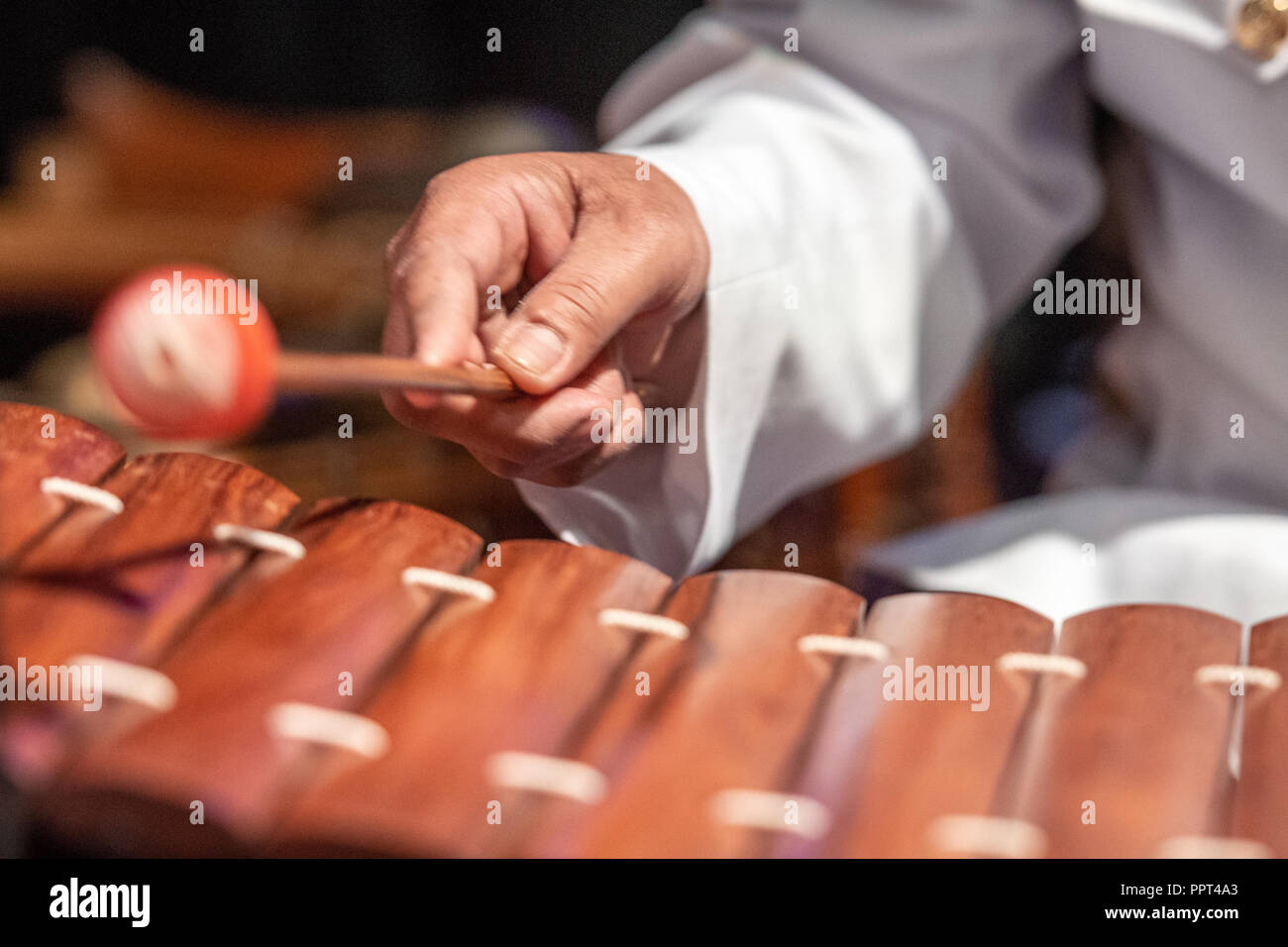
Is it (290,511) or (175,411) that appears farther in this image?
(290,511)

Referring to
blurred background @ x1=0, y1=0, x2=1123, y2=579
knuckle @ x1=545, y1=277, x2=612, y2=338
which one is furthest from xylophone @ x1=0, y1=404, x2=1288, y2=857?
blurred background @ x1=0, y1=0, x2=1123, y2=579

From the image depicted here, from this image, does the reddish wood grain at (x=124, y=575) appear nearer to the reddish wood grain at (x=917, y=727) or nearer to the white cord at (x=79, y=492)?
the white cord at (x=79, y=492)

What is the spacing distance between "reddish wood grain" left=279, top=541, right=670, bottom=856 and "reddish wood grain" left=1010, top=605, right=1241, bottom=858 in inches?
6.3

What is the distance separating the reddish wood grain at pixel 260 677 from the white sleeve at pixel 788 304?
0.61ft

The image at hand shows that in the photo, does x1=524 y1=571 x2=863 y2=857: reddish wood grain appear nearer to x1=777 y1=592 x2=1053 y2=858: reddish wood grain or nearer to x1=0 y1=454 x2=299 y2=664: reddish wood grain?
x1=777 y1=592 x2=1053 y2=858: reddish wood grain

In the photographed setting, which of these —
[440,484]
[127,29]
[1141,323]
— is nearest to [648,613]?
[1141,323]

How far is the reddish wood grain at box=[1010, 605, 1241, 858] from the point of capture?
1.30 feet

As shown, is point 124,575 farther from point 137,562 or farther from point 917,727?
point 917,727

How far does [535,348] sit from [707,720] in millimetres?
200

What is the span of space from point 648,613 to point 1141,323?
1.69ft

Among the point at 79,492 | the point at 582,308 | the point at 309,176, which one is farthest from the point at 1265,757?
the point at 309,176
